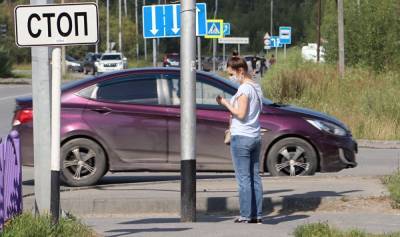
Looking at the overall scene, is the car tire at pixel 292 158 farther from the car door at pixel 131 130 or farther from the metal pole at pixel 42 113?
the metal pole at pixel 42 113

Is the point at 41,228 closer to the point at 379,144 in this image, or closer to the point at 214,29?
the point at 379,144

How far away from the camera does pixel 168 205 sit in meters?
10.6

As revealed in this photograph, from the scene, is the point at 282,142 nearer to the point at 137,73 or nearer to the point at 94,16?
the point at 137,73

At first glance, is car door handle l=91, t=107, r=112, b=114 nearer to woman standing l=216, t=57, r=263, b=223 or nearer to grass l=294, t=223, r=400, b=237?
woman standing l=216, t=57, r=263, b=223

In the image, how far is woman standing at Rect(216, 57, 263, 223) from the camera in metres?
9.28

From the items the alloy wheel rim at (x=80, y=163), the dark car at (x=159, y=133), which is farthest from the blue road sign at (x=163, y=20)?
the alloy wheel rim at (x=80, y=163)

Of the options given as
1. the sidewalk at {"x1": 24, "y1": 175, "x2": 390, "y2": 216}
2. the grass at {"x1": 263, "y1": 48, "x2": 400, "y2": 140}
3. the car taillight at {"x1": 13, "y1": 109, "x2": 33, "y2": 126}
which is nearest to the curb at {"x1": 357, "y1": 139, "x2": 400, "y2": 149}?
the grass at {"x1": 263, "y1": 48, "x2": 400, "y2": 140}

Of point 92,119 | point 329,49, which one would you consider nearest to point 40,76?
point 92,119

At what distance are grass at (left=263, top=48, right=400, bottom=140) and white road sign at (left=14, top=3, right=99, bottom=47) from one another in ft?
42.3

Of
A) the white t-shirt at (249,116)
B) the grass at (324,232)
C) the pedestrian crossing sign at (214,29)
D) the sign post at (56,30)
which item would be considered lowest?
the grass at (324,232)

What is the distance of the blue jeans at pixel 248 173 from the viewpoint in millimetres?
9299

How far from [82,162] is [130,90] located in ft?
4.07

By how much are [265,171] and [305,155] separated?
60cm

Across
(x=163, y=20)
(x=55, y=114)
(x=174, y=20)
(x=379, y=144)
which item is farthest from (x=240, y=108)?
(x=163, y=20)
